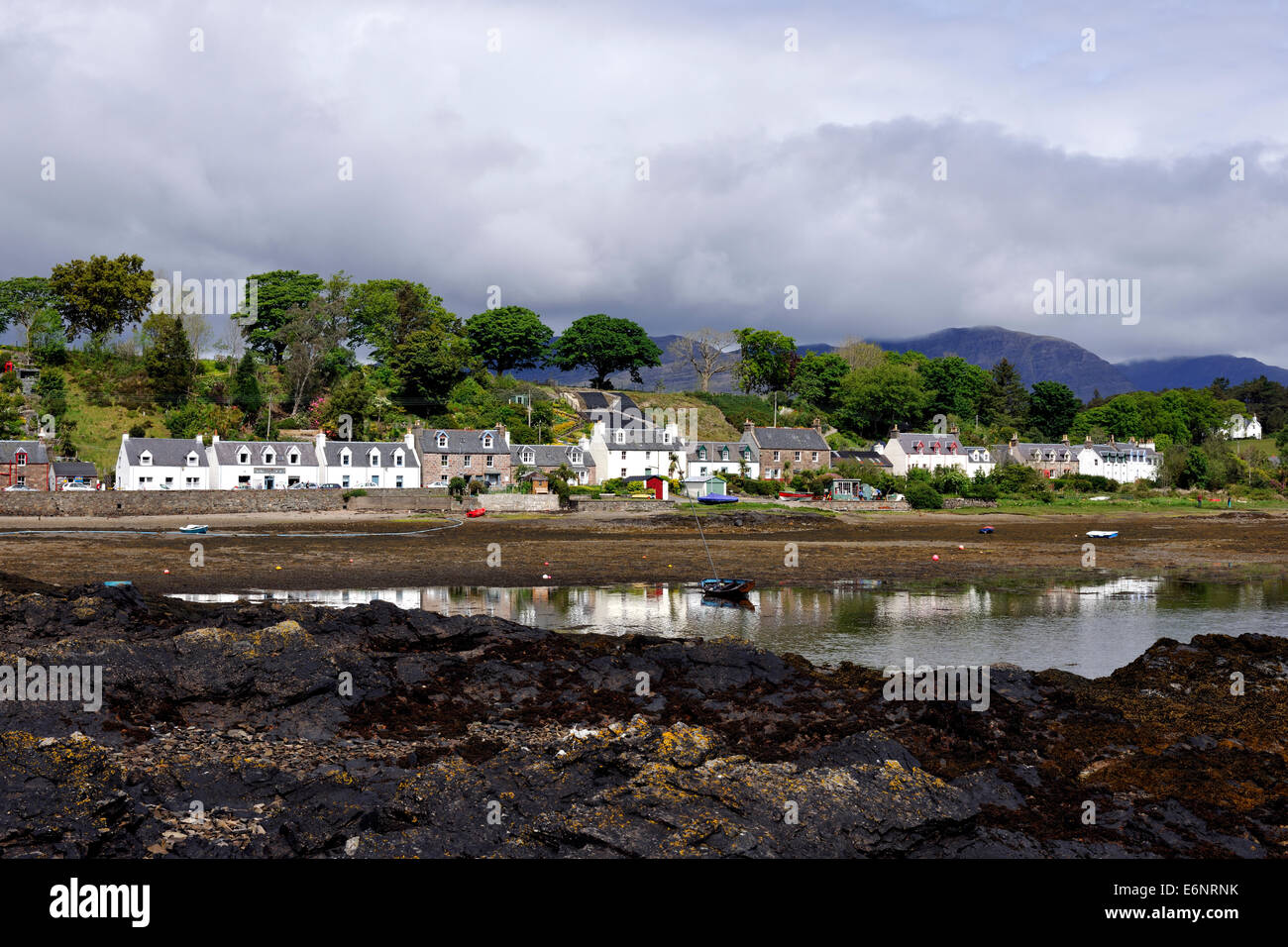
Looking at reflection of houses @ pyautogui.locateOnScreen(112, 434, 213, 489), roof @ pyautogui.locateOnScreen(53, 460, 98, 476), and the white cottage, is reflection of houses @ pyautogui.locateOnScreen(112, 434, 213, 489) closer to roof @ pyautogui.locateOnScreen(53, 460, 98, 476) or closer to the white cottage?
roof @ pyautogui.locateOnScreen(53, 460, 98, 476)

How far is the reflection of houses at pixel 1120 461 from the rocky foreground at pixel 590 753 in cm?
9368

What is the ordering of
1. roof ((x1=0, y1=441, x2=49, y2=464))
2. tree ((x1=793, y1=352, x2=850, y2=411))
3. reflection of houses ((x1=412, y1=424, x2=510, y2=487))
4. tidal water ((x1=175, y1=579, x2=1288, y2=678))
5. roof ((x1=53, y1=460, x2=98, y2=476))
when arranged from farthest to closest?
1. tree ((x1=793, y1=352, x2=850, y2=411))
2. reflection of houses ((x1=412, y1=424, x2=510, y2=487))
3. roof ((x1=53, y1=460, x2=98, y2=476))
4. roof ((x1=0, y1=441, x2=49, y2=464))
5. tidal water ((x1=175, y1=579, x2=1288, y2=678))

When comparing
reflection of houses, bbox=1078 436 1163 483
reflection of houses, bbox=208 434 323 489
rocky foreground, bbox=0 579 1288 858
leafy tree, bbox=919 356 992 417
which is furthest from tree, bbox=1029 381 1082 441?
rocky foreground, bbox=0 579 1288 858

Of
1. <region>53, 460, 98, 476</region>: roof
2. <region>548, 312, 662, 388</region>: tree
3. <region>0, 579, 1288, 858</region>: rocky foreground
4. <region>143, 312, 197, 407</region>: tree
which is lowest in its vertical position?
<region>0, 579, 1288, 858</region>: rocky foreground

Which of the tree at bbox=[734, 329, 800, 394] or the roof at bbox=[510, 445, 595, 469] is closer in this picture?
the roof at bbox=[510, 445, 595, 469]

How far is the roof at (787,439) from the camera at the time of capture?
300 feet

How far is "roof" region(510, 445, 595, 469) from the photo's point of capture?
82188mm

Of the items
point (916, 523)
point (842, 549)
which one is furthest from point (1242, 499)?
point (842, 549)

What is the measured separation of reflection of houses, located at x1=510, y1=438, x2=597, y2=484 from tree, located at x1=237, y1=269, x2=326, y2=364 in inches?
1271

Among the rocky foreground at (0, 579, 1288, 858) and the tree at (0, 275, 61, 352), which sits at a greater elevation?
the tree at (0, 275, 61, 352)

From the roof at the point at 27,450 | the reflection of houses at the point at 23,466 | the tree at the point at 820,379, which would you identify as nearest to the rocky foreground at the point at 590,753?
the reflection of houses at the point at 23,466

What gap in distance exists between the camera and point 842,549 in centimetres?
4766
